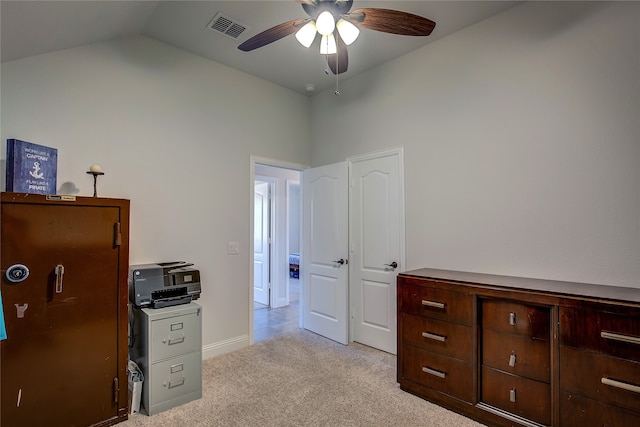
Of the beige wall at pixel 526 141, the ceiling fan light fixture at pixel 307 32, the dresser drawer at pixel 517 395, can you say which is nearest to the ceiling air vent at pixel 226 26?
the ceiling fan light fixture at pixel 307 32

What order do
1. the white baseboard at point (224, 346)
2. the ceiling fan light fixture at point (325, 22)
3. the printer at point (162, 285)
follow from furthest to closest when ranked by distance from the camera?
the white baseboard at point (224, 346) < the printer at point (162, 285) < the ceiling fan light fixture at point (325, 22)

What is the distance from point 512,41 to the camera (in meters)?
2.50

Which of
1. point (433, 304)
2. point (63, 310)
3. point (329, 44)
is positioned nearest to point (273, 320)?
point (433, 304)

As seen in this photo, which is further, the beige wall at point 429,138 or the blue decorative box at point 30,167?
the beige wall at point 429,138

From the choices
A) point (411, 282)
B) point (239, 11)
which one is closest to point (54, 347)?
point (411, 282)

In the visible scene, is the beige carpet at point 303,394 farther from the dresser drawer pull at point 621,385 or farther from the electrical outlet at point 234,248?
the electrical outlet at point 234,248

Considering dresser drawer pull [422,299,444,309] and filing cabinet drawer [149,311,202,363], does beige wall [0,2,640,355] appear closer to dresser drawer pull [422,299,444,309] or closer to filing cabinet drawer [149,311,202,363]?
dresser drawer pull [422,299,444,309]

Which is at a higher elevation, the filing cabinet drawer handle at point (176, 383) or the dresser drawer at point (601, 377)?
the dresser drawer at point (601, 377)

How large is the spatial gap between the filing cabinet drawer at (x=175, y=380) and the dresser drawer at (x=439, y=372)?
1.62 meters

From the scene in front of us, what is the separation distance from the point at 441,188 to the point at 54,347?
309 centimetres

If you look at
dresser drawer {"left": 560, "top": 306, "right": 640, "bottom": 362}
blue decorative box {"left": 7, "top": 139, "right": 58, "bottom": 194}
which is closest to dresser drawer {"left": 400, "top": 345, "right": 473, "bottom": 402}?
dresser drawer {"left": 560, "top": 306, "right": 640, "bottom": 362}

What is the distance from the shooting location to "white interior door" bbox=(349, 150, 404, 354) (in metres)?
3.23

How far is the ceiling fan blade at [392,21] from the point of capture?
5.85ft

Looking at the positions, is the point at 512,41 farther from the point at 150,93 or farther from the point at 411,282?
the point at 150,93
